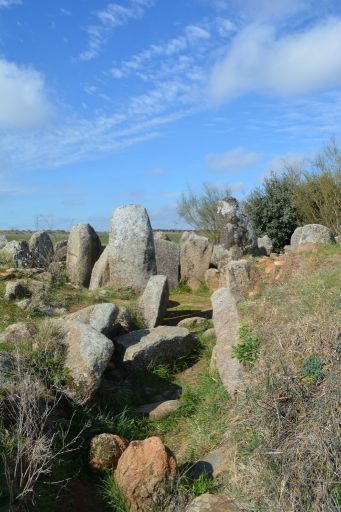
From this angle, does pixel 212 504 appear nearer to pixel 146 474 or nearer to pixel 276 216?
pixel 146 474

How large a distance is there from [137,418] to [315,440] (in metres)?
2.72

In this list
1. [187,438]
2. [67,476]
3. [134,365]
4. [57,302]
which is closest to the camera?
[67,476]

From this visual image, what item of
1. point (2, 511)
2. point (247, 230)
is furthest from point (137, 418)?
point (247, 230)

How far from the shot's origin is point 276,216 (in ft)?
73.5

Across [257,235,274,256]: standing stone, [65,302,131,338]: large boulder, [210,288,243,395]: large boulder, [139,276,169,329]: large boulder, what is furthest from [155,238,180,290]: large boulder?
[210,288,243,395]: large boulder

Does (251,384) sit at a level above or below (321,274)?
below

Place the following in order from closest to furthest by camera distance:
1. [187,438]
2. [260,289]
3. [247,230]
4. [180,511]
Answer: [180,511] < [187,438] < [260,289] < [247,230]

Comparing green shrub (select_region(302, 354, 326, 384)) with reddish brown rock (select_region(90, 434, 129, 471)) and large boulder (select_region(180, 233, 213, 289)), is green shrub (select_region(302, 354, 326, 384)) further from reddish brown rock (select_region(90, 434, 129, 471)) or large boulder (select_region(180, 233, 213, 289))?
large boulder (select_region(180, 233, 213, 289))

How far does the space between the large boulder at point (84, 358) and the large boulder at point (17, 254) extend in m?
8.31

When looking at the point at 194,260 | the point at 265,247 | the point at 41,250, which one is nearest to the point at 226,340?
the point at 194,260

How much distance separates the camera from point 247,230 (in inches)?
650

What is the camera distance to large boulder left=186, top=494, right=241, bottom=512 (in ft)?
15.1

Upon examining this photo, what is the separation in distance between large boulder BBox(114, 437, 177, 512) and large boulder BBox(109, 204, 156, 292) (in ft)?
25.5

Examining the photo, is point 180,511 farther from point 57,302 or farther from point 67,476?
point 57,302
